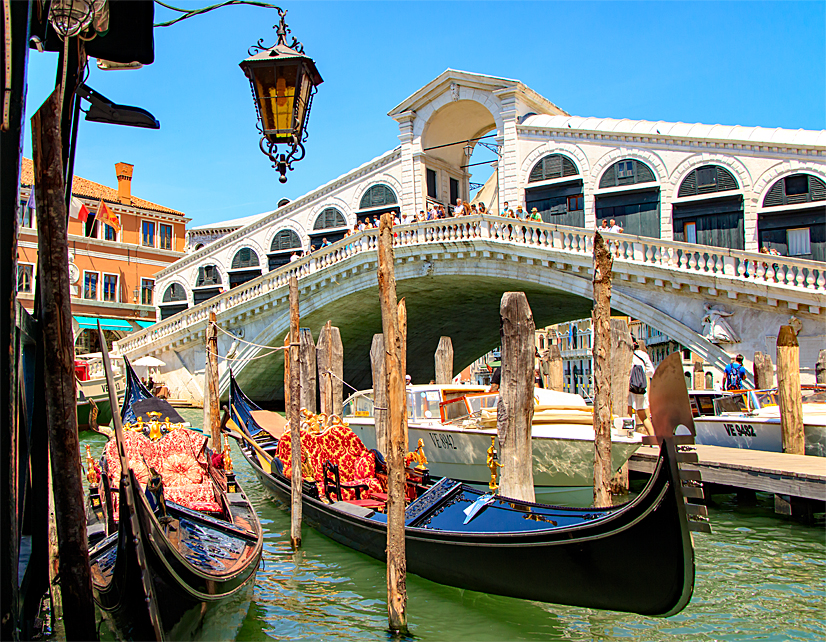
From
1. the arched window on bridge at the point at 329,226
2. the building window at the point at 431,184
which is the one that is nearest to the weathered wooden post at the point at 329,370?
the building window at the point at 431,184

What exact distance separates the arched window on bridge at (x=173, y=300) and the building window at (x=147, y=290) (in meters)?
1.50

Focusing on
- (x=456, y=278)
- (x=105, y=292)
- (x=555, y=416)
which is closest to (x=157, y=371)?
(x=105, y=292)

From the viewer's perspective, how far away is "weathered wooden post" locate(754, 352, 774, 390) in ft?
34.6

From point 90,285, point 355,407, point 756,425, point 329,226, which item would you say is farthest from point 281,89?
point 90,285

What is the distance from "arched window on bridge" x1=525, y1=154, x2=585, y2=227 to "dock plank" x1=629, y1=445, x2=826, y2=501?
336 inches

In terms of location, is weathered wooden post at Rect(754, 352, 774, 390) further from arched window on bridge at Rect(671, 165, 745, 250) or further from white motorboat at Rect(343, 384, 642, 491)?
white motorboat at Rect(343, 384, 642, 491)

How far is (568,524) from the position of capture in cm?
385

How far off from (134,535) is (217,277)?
18.6m

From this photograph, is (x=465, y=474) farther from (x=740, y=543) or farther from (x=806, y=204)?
(x=806, y=204)

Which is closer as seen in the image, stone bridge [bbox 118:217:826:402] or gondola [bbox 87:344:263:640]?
gondola [bbox 87:344:263:640]

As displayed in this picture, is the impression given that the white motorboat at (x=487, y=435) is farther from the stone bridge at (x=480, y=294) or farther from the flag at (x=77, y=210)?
the flag at (x=77, y=210)

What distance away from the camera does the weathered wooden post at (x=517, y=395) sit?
5.48 meters

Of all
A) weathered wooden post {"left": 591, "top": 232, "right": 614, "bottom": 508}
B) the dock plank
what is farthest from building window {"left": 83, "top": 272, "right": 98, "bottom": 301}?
weathered wooden post {"left": 591, "top": 232, "right": 614, "bottom": 508}

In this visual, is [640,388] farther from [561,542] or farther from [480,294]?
[480,294]
